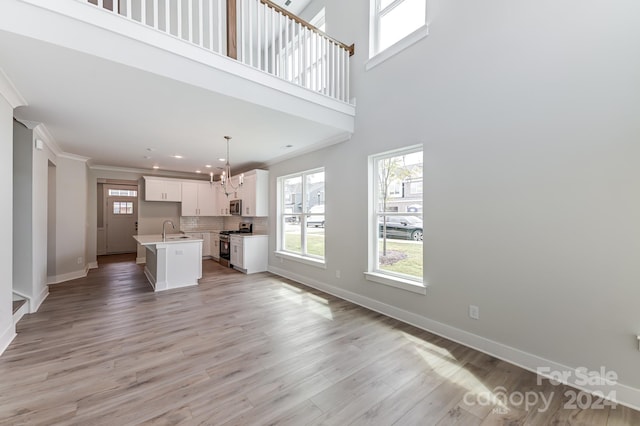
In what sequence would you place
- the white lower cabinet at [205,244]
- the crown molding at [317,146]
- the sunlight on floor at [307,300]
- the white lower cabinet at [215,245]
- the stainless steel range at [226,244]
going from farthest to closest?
the white lower cabinet at [205,244]
the white lower cabinet at [215,245]
the stainless steel range at [226,244]
the crown molding at [317,146]
the sunlight on floor at [307,300]

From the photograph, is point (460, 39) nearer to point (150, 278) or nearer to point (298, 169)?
point (298, 169)

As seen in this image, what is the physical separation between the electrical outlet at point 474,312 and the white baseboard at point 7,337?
4505 mm

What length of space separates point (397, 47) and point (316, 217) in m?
2.94

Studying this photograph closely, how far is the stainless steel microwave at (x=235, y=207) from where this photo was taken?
6.71 m

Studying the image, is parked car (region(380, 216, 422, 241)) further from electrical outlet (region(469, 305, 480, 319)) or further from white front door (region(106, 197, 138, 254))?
white front door (region(106, 197, 138, 254))

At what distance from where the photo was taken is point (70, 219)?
5.31 metres

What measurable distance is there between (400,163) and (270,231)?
3.57m

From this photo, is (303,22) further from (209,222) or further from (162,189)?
(209,222)

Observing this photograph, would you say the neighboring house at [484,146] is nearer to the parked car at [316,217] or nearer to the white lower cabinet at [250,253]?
the parked car at [316,217]

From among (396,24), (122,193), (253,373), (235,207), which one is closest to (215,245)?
(235,207)

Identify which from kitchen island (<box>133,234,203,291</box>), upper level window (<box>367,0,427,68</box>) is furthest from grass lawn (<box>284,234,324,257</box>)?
upper level window (<box>367,0,427,68</box>)

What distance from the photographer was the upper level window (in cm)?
326

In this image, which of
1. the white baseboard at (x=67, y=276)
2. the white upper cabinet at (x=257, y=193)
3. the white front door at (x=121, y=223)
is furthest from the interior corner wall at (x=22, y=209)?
the white front door at (x=121, y=223)

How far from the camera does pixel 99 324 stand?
3143mm
